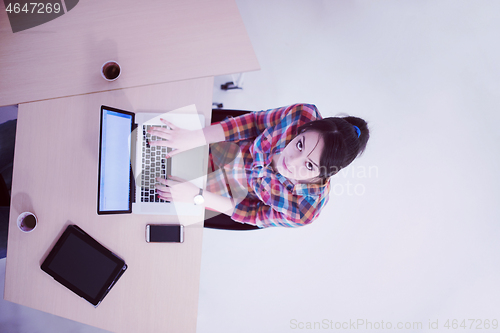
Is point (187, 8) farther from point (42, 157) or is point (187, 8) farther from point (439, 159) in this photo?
point (439, 159)

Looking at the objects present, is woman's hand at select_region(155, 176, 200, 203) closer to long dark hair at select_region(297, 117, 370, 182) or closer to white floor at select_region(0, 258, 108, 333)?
long dark hair at select_region(297, 117, 370, 182)

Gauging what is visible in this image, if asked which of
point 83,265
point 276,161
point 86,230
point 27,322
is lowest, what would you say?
point 27,322

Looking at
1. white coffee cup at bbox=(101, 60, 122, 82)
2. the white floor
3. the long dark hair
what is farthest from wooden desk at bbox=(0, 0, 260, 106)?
the white floor

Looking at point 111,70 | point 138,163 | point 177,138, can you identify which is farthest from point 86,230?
point 111,70

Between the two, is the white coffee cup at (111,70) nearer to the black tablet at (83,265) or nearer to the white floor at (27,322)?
the black tablet at (83,265)

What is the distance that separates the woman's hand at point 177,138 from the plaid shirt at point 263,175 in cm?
12

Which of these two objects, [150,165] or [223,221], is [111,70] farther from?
[223,221]

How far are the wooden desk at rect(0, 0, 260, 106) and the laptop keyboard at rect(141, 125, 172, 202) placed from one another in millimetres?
245

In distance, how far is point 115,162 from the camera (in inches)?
33.0

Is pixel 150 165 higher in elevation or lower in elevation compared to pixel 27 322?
higher

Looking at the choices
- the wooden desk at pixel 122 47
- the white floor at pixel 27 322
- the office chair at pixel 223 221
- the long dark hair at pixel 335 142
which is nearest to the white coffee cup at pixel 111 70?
the wooden desk at pixel 122 47

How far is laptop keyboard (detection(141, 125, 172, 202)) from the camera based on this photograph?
3.02ft

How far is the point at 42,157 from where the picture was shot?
3.05ft

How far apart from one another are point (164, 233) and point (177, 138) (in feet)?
1.23
